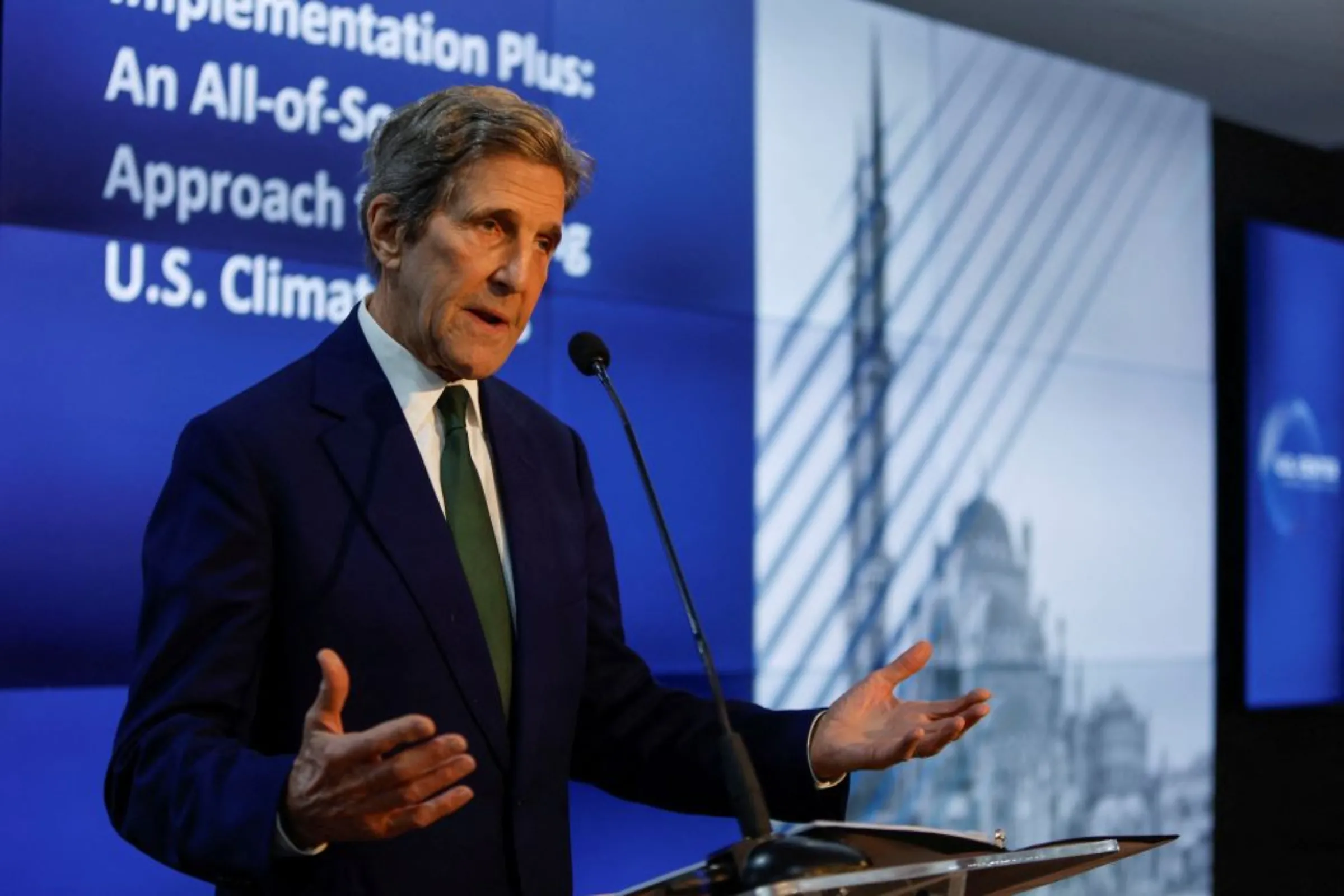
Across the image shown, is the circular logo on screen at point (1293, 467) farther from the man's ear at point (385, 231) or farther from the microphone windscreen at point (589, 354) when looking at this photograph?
the man's ear at point (385, 231)

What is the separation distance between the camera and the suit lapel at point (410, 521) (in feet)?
6.04

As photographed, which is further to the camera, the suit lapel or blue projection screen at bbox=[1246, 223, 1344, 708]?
blue projection screen at bbox=[1246, 223, 1344, 708]

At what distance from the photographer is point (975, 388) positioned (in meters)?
4.96

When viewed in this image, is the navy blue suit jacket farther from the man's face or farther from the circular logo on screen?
the circular logo on screen

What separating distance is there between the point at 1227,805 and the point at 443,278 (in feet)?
16.6

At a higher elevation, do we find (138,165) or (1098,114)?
(1098,114)

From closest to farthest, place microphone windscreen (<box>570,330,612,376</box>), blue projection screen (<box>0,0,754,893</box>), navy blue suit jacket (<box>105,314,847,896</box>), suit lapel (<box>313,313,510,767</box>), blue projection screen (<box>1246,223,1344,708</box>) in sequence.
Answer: navy blue suit jacket (<box>105,314,847,896</box>) → suit lapel (<box>313,313,510,767</box>) → microphone windscreen (<box>570,330,612,376</box>) → blue projection screen (<box>0,0,754,893</box>) → blue projection screen (<box>1246,223,1344,708</box>)

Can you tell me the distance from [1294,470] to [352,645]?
5.14 meters

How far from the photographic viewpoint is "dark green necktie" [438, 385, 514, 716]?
191 centimetres

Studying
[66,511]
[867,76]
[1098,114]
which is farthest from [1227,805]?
[66,511]

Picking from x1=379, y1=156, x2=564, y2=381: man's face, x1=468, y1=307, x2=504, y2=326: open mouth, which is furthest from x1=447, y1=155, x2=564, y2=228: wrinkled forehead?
x1=468, y1=307, x2=504, y2=326: open mouth

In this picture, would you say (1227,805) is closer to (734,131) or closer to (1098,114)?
(1098,114)

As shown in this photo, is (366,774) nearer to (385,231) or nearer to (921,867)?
(921,867)

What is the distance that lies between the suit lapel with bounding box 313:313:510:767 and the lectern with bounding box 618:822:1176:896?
44cm
